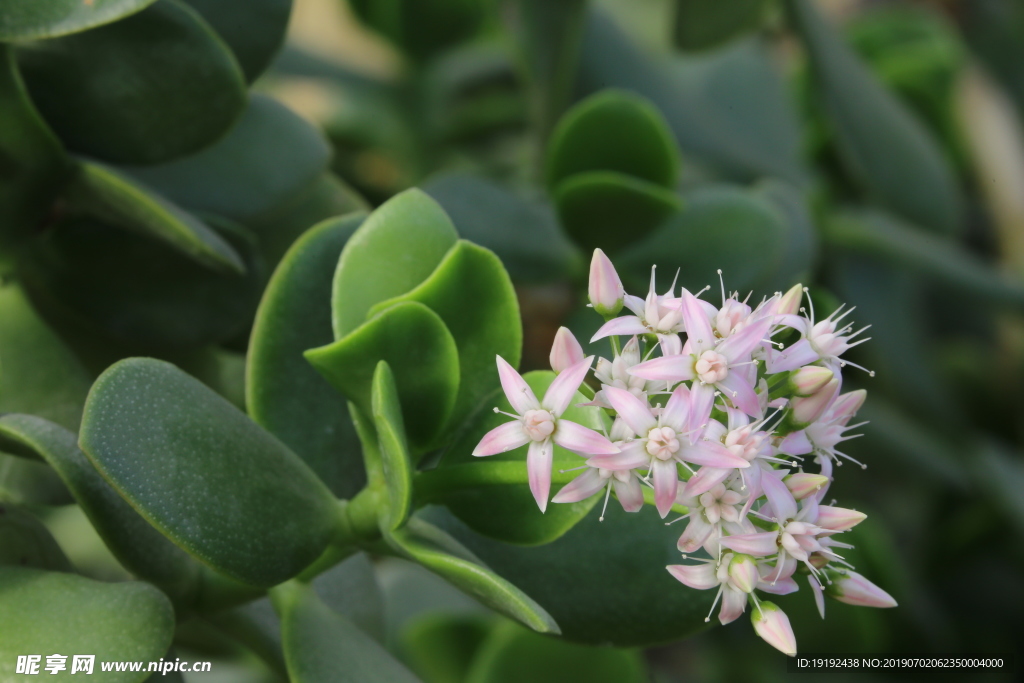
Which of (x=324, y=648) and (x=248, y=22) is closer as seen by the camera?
(x=324, y=648)

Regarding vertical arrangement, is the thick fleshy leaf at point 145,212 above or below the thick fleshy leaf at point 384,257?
below

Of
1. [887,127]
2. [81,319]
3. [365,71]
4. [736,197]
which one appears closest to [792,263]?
[736,197]

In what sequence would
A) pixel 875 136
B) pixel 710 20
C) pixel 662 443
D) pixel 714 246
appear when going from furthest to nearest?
pixel 875 136 → pixel 710 20 → pixel 714 246 → pixel 662 443

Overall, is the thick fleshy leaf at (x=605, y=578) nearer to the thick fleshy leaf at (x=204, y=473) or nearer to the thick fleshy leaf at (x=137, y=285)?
the thick fleshy leaf at (x=204, y=473)

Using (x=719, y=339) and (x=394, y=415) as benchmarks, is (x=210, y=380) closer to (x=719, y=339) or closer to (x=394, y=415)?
(x=394, y=415)

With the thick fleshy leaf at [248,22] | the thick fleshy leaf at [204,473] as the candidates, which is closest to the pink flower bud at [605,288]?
the thick fleshy leaf at [204,473]

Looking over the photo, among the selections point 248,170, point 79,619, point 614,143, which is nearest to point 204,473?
point 79,619

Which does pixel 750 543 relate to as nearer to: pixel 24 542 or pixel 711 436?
pixel 711 436
